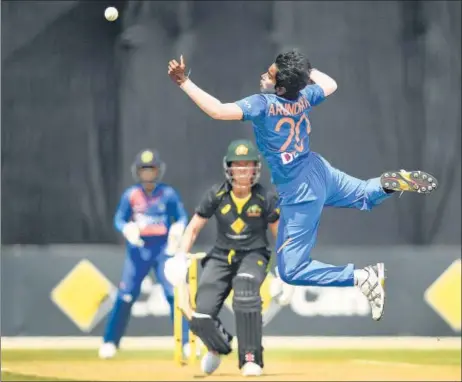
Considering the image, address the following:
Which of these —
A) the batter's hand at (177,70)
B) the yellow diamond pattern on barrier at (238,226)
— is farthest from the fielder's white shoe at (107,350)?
the batter's hand at (177,70)

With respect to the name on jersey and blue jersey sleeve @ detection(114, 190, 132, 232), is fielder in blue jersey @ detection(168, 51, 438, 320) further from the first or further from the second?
blue jersey sleeve @ detection(114, 190, 132, 232)

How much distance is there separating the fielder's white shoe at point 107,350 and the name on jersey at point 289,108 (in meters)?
4.13

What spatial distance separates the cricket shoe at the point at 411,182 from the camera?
719cm

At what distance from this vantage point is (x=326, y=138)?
38.4 ft

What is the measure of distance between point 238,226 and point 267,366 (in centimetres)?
159

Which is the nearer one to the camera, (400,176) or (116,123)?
(400,176)

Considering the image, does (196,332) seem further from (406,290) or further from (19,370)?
(406,290)

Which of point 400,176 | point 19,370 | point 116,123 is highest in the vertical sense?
point 116,123

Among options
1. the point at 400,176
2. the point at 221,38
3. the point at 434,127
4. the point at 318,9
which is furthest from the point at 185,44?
the point at 400,176

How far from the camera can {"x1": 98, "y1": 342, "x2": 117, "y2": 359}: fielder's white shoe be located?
35.2ft

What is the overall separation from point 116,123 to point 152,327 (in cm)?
203

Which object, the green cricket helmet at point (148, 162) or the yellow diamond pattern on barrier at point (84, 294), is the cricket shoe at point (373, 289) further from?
the yellow diamond pattern on barrier at point (84, 294)

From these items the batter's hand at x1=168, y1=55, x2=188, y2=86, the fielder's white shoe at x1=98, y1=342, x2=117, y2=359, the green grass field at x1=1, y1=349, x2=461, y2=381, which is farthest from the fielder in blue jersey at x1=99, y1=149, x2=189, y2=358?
the batter's hand at x1=168, y1=55, x2=188, y2=86

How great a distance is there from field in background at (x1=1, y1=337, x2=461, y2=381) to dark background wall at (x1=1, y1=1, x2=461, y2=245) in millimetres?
1072
